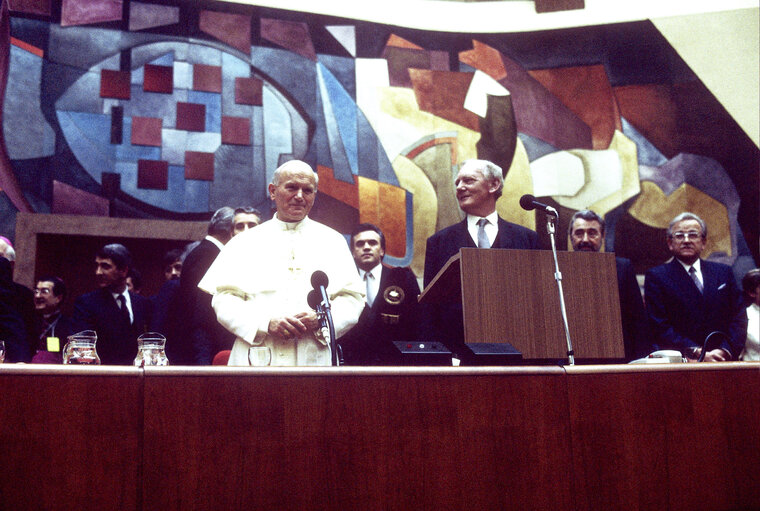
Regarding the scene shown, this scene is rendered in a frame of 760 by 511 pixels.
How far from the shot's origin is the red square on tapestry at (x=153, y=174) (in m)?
5.98

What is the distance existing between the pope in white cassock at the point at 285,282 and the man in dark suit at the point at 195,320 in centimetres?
77

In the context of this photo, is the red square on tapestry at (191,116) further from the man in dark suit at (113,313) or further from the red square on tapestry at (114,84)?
the man in dark suit at (113,313)

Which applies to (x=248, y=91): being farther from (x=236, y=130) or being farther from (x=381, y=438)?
(x=381, y=438)

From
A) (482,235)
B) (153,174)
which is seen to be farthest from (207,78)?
(482,235)

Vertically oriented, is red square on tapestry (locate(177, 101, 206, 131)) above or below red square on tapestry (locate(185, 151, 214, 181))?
above

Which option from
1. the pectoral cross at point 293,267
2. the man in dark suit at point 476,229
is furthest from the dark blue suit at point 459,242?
the pectoral cross at point 293,267

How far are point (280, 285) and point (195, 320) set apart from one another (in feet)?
3.22

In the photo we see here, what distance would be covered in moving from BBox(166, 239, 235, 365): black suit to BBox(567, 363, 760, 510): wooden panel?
209 centimetres

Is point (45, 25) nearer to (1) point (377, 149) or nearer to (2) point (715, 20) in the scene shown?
(1) point (377, 149)

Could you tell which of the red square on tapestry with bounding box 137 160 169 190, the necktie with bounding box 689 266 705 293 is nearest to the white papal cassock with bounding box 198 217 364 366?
the necktie with bounding box 689 266 705 293

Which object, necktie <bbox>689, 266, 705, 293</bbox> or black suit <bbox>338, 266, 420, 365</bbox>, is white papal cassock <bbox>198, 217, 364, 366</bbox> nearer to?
black suit <bbox>338, 266, 420, 365</bbox>

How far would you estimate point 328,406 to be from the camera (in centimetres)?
177

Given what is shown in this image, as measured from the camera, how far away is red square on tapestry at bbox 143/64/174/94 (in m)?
6.15

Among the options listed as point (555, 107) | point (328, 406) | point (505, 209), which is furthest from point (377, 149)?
point (328, 406)
